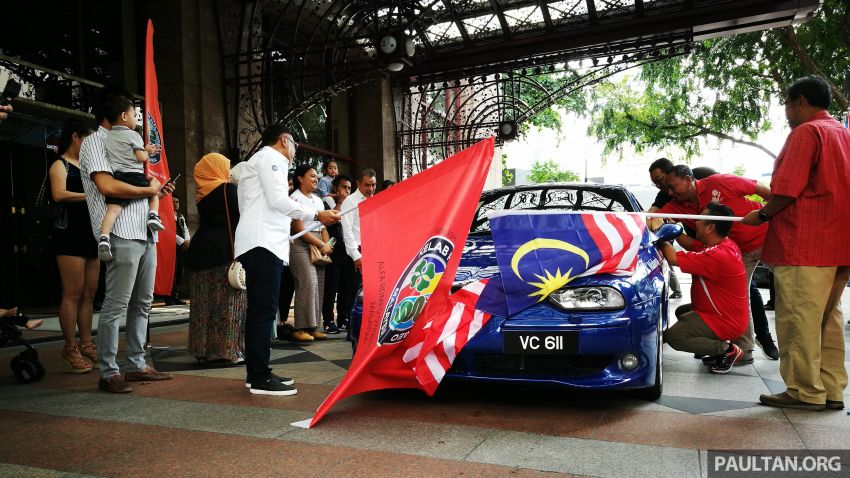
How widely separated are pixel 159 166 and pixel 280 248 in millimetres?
1624

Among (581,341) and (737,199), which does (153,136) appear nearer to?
(581,341)

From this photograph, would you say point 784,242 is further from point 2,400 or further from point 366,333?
point 2,400

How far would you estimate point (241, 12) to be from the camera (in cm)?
1173

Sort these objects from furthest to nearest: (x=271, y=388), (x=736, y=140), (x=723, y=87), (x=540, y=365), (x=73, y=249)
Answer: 1. (x=736, y=140)
2. (x=723, y=87)
3. (x=73, y=249)
4. (x=271, y=388)
5. (x=540, y=365)

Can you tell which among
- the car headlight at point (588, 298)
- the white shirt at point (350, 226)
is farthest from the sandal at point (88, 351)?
the car headlight at point (588, 298)

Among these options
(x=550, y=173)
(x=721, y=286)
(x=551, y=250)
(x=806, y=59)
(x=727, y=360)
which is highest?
(x=550, y=173)

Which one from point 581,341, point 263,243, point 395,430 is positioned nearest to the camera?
point 395,430

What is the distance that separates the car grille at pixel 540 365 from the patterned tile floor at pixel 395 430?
25cm

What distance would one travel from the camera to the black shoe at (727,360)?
4875mm

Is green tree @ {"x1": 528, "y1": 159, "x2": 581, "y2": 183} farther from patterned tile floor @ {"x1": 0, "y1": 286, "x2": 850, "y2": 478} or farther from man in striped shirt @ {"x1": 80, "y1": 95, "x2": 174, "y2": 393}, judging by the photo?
patterned tile floor @ {"x1": 0, "y1": 286, "x2": 850, "y2": 478}

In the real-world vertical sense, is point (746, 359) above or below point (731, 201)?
below

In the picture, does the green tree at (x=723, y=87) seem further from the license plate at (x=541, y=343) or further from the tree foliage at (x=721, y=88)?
the license plate at (x=541, y=343)

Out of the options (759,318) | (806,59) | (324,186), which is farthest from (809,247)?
(806,59)

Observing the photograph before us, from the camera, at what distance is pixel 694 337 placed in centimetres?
485
